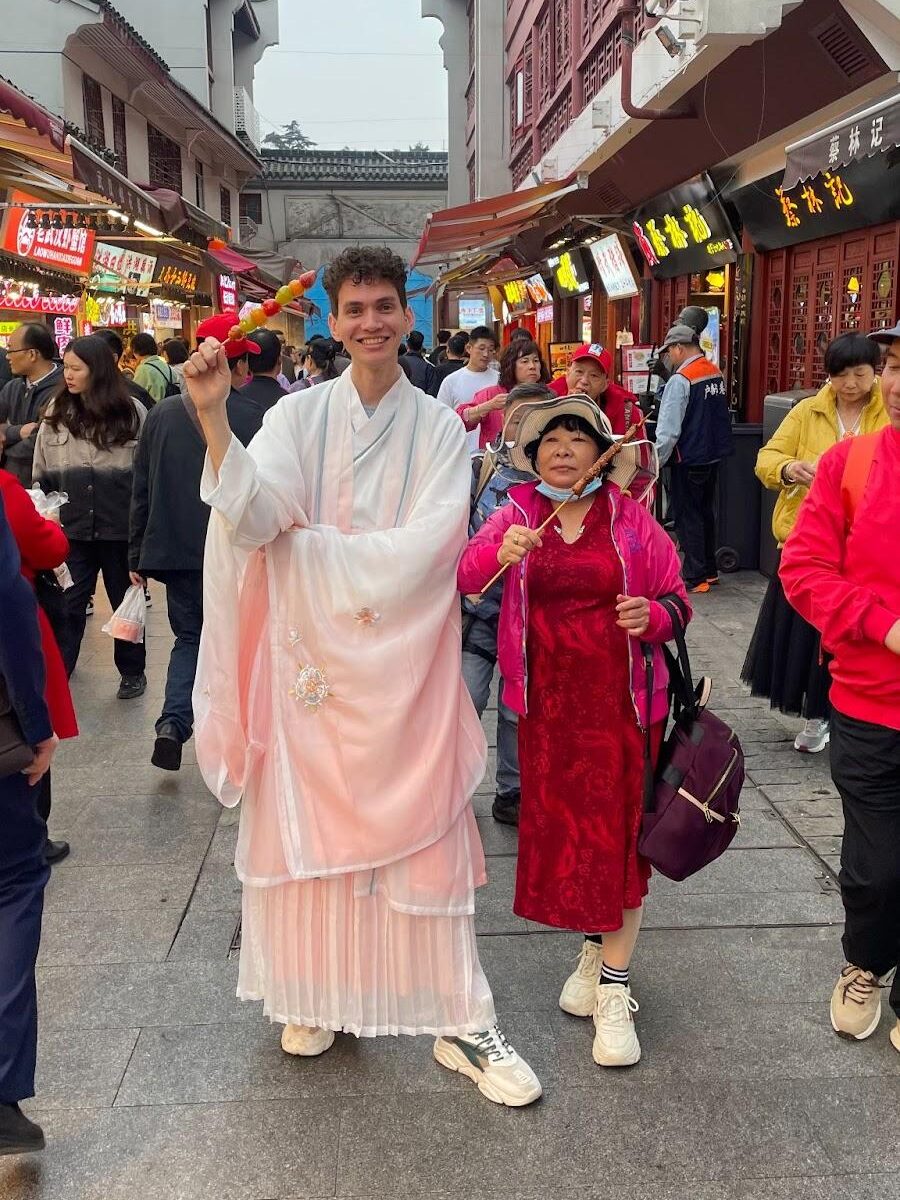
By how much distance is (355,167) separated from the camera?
41.0 metres

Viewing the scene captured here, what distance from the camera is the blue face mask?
2842 millimetres

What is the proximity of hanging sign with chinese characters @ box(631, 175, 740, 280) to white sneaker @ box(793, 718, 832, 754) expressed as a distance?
23.2 feet

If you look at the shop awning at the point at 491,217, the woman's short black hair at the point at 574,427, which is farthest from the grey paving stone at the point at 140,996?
the shop awning at the point at 491,217

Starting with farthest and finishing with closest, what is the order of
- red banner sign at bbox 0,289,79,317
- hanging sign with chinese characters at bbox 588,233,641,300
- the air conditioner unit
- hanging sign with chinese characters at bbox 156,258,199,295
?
the air conditioner unit
hanging sign with chinese characters at bbox 156,258,199,295
hanging sign with chinese characters at bbox 588,233,641,300
red banner sign at bbox 0,289,79,317

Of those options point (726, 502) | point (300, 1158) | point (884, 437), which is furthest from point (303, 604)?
point (726, 502)

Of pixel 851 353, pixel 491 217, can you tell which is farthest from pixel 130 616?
pixel 491 217

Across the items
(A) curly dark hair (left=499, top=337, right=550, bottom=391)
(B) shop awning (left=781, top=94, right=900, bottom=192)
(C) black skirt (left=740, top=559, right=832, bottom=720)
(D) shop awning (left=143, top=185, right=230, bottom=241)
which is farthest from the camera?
(D) shop awning (left=143, top=185, right=230, bottom=241)

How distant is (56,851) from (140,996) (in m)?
1.13

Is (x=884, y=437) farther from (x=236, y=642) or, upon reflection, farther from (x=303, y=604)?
(x=236, y=642)

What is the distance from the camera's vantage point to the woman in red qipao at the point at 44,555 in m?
2.82

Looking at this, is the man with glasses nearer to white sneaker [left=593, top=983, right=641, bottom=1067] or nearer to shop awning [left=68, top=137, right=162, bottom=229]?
shop awning [left=68, top=137, right=162, bottom=229]

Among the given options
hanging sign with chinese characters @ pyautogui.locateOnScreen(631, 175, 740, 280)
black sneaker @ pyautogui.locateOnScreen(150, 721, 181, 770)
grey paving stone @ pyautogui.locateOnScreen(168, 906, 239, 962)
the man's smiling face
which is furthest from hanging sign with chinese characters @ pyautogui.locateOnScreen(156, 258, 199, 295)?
the man's smiling face

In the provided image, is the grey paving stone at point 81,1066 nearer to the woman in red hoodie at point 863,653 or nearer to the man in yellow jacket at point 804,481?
the woman in red hoodie at point 863,653

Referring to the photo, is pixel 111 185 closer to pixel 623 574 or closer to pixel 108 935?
pixel 108 935
